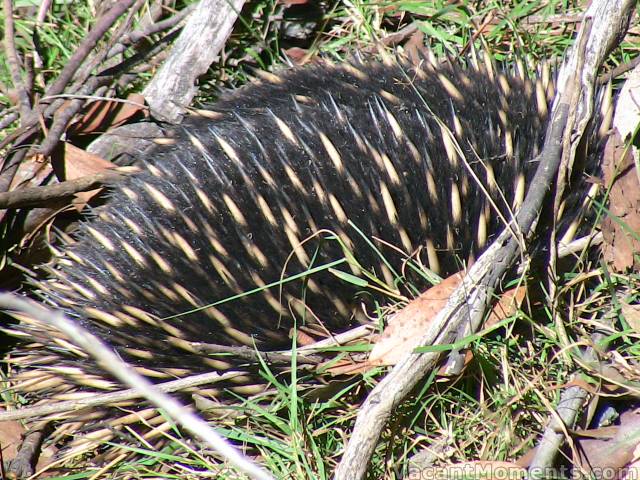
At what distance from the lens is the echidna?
2.02 metres

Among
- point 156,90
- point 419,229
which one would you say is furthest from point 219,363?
A: point 156,90

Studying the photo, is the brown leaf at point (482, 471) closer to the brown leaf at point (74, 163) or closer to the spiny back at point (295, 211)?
the spiny back at point (295, 211)

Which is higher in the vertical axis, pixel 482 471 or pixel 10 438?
pixel 482 471

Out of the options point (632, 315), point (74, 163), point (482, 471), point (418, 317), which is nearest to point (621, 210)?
point (632, 315)

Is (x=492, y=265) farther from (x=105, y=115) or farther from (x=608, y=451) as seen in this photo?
(x=105, y=115)

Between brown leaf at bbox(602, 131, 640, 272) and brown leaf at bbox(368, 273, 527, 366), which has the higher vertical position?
brown leaf at bbox(602, 131, 640, 272)

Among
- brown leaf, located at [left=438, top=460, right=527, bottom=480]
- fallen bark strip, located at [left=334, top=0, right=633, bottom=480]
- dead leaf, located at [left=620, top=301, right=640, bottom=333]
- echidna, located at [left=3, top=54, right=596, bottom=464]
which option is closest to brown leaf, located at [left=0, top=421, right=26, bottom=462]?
echidna, located at [left=3, top=54, right=596, bottom=464]

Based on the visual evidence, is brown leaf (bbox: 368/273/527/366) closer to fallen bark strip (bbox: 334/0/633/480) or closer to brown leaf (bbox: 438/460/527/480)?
fallen bark strip (bbox: 334/0/633/480)

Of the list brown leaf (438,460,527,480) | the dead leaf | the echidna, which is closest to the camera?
brown leaf (438,460,527,480)

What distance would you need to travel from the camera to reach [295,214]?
2.02 m

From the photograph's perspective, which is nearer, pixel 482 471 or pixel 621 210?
pixel 482 471

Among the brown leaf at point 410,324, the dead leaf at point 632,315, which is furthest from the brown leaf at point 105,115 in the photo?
the dead leaf at point 632,315

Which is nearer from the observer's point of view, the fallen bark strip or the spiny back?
the fallen bark strip

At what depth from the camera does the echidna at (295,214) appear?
6.61 ft
